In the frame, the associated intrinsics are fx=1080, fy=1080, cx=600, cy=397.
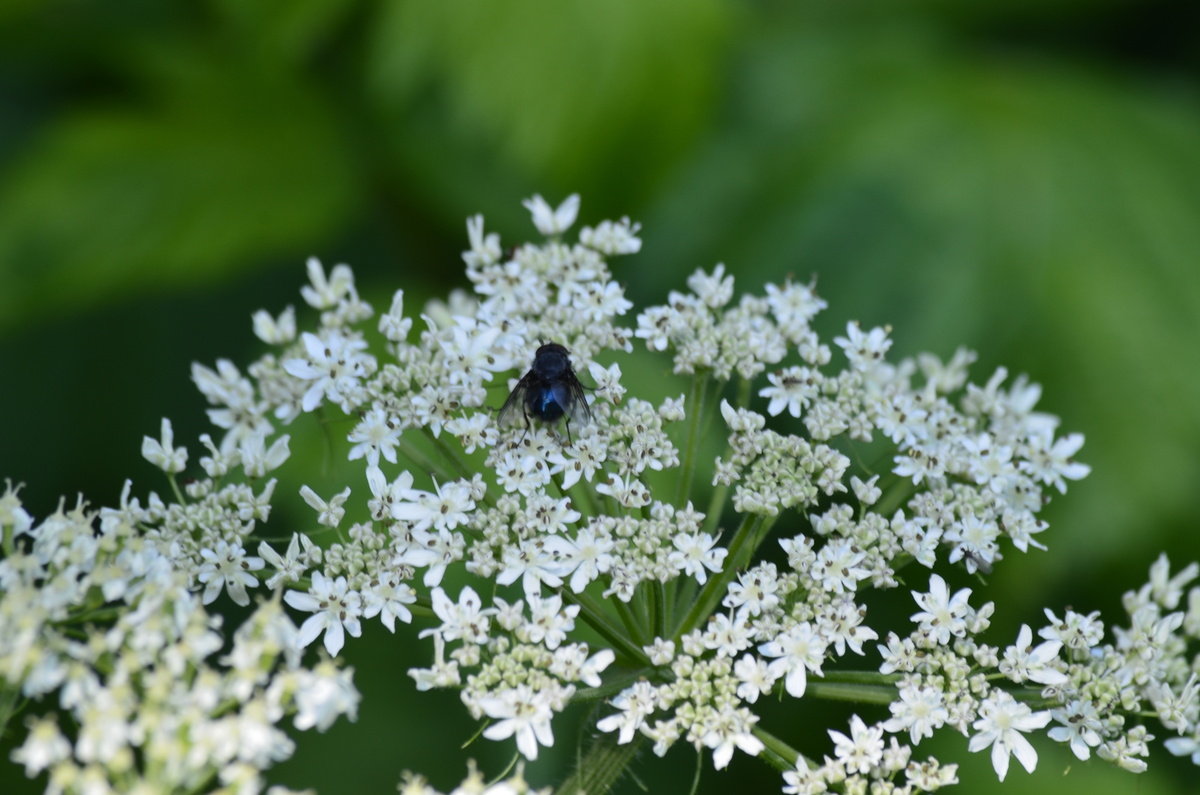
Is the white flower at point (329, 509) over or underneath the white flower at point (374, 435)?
underneath

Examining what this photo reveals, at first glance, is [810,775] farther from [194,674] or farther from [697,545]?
[194,674]

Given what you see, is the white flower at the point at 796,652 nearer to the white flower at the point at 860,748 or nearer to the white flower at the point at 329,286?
the white flower at the point at 860,748

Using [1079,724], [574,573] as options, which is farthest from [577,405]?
[1079,724]

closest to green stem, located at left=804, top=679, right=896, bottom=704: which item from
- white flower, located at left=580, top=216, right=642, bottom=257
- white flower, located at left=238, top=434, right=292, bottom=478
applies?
white flower, located at left=580, top=216, right=642, bottom=257

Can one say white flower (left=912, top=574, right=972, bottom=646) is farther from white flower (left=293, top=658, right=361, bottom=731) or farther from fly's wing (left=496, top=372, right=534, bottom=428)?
white flower (left=293, top=658, right=361, bottom=731)

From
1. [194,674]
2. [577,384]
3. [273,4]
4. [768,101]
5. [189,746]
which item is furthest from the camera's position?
[768,101]

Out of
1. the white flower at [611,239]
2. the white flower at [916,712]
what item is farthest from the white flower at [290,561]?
the white flower at [916,712]

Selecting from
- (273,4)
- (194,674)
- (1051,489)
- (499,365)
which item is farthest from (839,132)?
(194,674)
